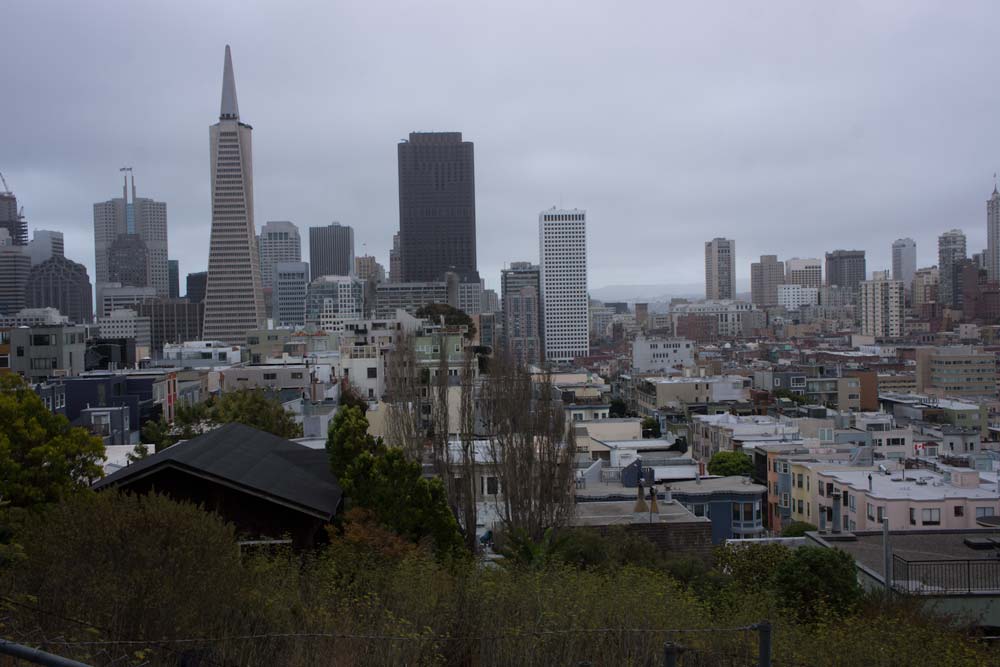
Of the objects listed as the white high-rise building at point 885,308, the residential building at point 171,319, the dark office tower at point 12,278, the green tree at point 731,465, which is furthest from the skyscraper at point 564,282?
the green tree at point 731,465

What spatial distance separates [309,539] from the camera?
1369 cm

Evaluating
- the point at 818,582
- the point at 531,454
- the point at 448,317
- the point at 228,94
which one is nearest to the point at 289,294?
the point at 228,94

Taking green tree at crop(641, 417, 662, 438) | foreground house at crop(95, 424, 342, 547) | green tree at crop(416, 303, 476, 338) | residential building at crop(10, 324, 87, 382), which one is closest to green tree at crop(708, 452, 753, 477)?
green tree at crop(641, 417, 662, 438)

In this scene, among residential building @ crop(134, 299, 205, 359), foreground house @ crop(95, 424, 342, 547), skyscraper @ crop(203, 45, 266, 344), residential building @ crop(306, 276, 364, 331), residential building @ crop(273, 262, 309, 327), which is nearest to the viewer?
foreground house @ crop(95, 424, 342, 547)

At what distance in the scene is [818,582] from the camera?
453 inches

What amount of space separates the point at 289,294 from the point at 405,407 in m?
160

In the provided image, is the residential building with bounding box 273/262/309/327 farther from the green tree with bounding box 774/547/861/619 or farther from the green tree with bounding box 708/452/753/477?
the green tree with bounding box 774/547/861/619

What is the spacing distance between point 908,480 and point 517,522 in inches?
570

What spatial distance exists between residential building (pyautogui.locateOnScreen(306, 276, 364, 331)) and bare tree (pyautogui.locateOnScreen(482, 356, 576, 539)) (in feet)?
367

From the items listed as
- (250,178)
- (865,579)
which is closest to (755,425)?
(865,579)

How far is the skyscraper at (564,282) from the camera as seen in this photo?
17288 cm

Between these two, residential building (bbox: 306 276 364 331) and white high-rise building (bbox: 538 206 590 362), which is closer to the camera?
residential building (bbox: 306 276 364 331)

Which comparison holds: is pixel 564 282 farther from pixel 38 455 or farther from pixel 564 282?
pixel 38 455

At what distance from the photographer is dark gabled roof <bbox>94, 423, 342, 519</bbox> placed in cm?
1308
